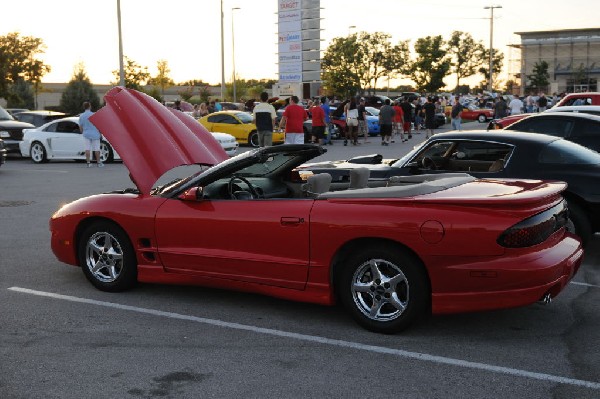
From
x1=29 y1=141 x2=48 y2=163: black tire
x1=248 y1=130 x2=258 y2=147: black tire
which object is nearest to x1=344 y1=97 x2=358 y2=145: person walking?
x1=248 y1=130 x2=258 y2=147: black tire

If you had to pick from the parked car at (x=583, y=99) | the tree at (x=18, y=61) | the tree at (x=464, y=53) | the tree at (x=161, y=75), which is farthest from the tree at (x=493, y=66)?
the parked car at (x=583, y=99)

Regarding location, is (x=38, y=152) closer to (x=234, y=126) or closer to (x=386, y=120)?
(x=234, y=126)

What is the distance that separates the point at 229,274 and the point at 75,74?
149ft

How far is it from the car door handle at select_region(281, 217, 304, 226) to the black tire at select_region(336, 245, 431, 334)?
46 centimetres

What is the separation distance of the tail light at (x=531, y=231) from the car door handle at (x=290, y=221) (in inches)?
57.2

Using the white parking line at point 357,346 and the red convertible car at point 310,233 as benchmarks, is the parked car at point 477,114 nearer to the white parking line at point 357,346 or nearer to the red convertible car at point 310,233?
the red convertible car at point 310,233

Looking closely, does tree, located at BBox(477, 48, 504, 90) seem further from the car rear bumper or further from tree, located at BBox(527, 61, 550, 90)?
the car rear bumper

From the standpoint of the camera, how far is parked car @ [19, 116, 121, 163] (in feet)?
67.7

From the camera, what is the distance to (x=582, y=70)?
297 ft

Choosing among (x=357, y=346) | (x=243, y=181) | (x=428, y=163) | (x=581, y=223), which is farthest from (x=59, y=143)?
(x=357, y=346)

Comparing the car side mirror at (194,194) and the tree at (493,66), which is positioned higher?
the tree at (493,66)

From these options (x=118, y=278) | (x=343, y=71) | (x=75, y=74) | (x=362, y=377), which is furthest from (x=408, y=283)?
(x=343, y=71)

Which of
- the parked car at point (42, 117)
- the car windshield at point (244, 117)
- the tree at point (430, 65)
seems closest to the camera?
the parked car at point (42, 117)

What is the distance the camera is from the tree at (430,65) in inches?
3376
